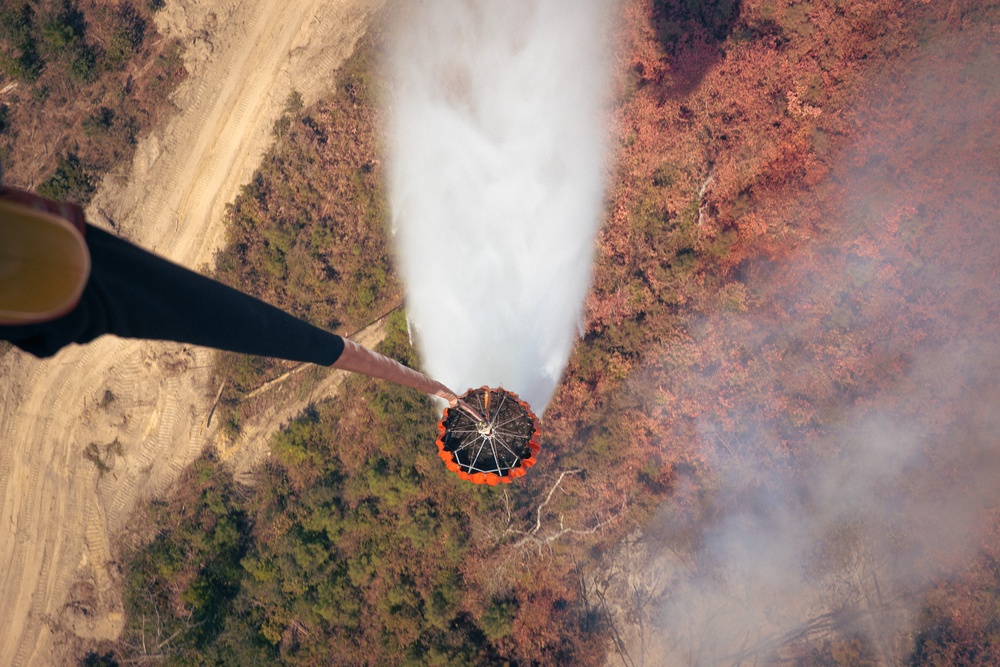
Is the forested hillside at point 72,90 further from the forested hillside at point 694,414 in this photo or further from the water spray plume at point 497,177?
the water spray plume at point 497,177

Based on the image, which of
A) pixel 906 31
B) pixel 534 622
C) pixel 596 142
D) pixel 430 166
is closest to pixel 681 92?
pixel 596 142

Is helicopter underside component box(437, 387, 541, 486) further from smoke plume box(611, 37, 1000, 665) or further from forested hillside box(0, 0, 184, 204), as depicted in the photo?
forested hillside box(0, 0, 184, 204)

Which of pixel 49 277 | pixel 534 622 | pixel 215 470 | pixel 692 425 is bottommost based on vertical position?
pixel 215 470

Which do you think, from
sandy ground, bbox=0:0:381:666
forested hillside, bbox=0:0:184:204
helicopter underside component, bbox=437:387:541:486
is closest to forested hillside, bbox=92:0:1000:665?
sandy ground, bbox=0:0:381:666

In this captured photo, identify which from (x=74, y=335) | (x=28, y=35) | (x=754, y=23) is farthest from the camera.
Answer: (x=754, y=23)

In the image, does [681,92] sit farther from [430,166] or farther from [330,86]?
[330,86]

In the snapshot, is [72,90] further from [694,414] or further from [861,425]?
[861,425]
